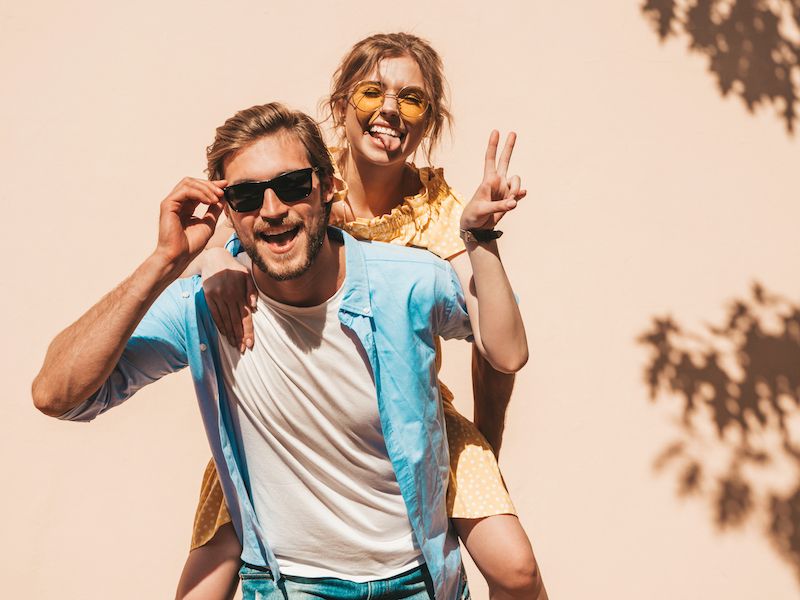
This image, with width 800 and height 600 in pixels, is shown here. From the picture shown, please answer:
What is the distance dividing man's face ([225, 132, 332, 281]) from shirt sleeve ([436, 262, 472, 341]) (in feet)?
1.24

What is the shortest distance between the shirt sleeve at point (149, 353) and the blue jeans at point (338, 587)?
0.68 meters

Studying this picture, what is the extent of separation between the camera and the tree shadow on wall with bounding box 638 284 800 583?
15.9 feet

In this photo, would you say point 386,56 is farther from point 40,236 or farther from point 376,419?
point 40,236

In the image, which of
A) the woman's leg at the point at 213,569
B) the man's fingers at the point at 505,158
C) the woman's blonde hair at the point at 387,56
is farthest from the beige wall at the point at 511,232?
the man's fingers at the point at 505,158

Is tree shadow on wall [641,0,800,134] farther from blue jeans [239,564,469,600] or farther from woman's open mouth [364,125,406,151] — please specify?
blue jeans [239,564,469,600]

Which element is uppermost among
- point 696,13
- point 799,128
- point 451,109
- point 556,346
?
point 696,13

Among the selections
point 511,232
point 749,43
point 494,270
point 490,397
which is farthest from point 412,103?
point 749,43

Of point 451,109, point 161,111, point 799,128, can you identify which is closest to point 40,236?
point 161,111

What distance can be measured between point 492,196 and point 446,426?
3.01ft

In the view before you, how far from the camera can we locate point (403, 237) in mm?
3129

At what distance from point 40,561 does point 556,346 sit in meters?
2.88

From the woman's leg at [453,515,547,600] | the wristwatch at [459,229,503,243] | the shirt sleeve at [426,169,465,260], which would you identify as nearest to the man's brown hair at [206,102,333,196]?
the wristwatch at [459,229,503,243]

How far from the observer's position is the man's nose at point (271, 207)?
2428 mm

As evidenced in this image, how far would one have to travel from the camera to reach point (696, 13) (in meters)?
5.17
